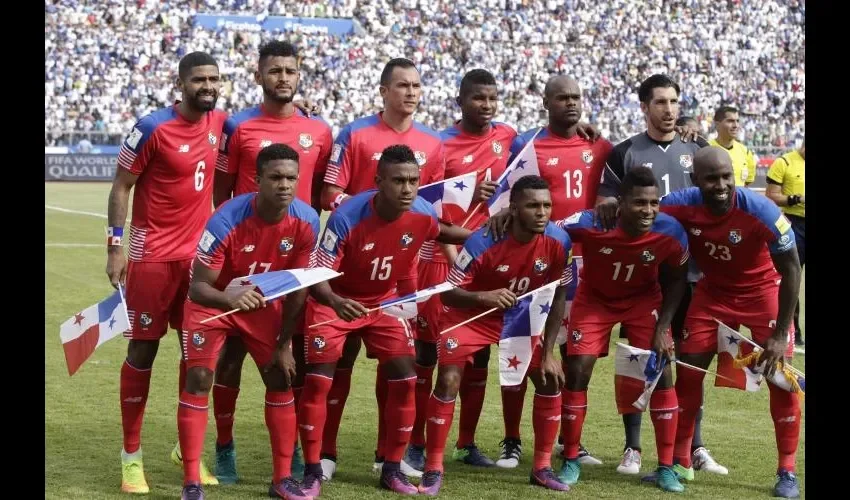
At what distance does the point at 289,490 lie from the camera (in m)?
7.06

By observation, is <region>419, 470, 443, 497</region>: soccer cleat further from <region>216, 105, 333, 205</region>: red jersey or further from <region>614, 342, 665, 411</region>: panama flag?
<region>216, 105, 333, 205</region>: red jersey

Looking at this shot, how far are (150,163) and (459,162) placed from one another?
223 centimetres

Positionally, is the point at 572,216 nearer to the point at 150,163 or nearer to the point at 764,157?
the point at 150,163

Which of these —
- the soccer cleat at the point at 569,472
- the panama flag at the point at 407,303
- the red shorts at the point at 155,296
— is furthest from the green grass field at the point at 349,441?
the panama flag at the point at 407,303

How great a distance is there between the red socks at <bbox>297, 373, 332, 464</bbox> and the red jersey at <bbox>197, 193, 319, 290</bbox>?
72cm

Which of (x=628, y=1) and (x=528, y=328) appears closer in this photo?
(x=528, y=328)

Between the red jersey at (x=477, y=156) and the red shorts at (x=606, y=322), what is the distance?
1240mm

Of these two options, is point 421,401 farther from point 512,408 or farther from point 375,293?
point 375,293

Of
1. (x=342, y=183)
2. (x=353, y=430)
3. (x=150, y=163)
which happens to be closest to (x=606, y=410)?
(x=353, y=430)

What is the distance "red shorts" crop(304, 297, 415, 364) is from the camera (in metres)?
7.32

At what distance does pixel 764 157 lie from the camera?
3888 centimetres

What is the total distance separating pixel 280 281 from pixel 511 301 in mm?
1459

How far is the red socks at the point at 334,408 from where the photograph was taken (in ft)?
25.7

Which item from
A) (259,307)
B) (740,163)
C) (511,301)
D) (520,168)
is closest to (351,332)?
(259,307)
